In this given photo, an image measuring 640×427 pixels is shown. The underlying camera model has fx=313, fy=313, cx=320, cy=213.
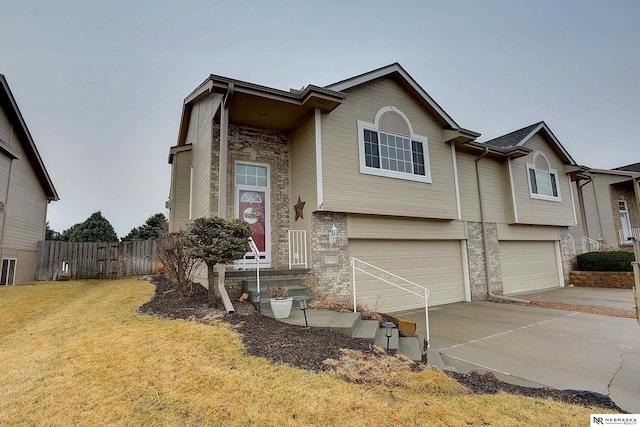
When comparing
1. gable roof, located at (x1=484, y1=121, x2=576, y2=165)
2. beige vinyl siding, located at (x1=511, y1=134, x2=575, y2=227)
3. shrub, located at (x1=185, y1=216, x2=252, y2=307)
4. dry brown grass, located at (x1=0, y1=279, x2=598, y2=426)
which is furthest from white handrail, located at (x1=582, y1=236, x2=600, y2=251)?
shrub, located at (x1=185, y1=216, x2=252, y2=307)

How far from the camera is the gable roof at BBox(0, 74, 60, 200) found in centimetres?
1074

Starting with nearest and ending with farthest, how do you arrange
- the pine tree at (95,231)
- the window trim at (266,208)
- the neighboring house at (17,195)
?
1. the window trim at (266,208)
2. the neighboring house at (17,195)
3. the pine tree at (95,231)

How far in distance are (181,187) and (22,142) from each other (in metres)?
7.55

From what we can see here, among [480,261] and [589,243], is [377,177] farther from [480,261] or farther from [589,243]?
[589,243]

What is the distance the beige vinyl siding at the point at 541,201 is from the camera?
1260 cm

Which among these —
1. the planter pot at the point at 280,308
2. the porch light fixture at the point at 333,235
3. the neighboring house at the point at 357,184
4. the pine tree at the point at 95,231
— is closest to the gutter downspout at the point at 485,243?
the neighboring house at the point at 357,184

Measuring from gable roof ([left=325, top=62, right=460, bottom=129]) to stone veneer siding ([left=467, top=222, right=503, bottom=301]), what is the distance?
3861 mm

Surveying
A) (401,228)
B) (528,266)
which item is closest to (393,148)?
(401,228)

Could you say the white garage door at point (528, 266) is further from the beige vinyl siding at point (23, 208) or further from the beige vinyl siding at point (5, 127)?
the beige vinyl siding at point (5, 127)

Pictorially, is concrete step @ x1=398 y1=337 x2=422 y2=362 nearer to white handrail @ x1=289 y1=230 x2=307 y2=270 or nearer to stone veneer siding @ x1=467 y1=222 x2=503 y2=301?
white handrail @ x1=289 y1=230 x2=307 y2=270

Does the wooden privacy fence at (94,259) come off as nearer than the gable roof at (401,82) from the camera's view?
No

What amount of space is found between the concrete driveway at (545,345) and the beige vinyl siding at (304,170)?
3792 mm

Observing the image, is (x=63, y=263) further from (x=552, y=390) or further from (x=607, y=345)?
(x=607, y=345)

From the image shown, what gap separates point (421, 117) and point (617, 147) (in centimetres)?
2363
